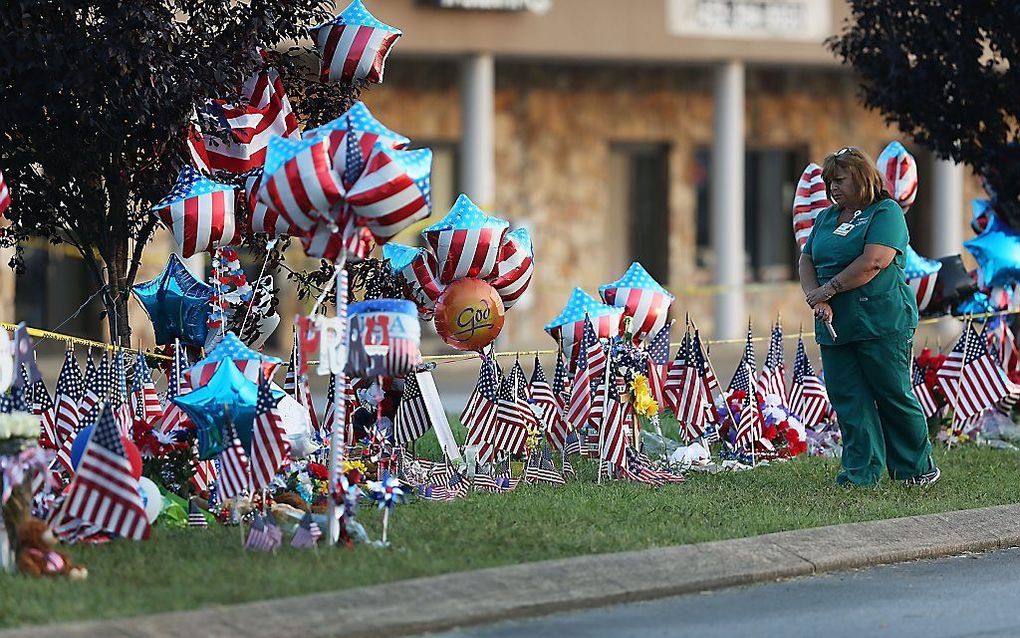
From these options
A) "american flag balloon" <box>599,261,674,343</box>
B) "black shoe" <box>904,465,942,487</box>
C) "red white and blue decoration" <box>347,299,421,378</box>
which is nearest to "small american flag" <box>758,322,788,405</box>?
"american flag balloon" <box>599,261,674,343</box>

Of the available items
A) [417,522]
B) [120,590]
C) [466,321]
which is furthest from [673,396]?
[120,590]

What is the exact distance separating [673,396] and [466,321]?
1.64 m

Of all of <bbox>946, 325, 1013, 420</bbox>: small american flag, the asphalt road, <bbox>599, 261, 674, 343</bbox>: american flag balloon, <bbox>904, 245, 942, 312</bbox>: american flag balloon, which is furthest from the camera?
<bbox>904, 245, 942, 312</bbox>: american flag balloon

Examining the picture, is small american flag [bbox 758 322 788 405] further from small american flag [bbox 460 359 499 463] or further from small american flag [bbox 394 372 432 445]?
small american flag [bbox 394 372 432 445]

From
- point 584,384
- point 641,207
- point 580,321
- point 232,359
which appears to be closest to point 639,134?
point 641,207

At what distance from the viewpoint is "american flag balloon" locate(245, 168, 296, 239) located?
8008mm

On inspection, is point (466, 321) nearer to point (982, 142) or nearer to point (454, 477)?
point (454, 477)

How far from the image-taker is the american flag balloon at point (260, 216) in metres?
8.01

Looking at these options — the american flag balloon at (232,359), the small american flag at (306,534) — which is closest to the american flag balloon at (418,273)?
the american flag balloon at (232,359)

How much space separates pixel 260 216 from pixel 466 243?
1.44m

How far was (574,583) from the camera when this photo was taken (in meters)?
7.16

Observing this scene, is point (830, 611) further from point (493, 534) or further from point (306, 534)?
point (306, 534)

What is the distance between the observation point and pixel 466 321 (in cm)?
973

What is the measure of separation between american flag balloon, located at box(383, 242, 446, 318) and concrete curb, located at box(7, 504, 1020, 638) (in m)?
2.68
